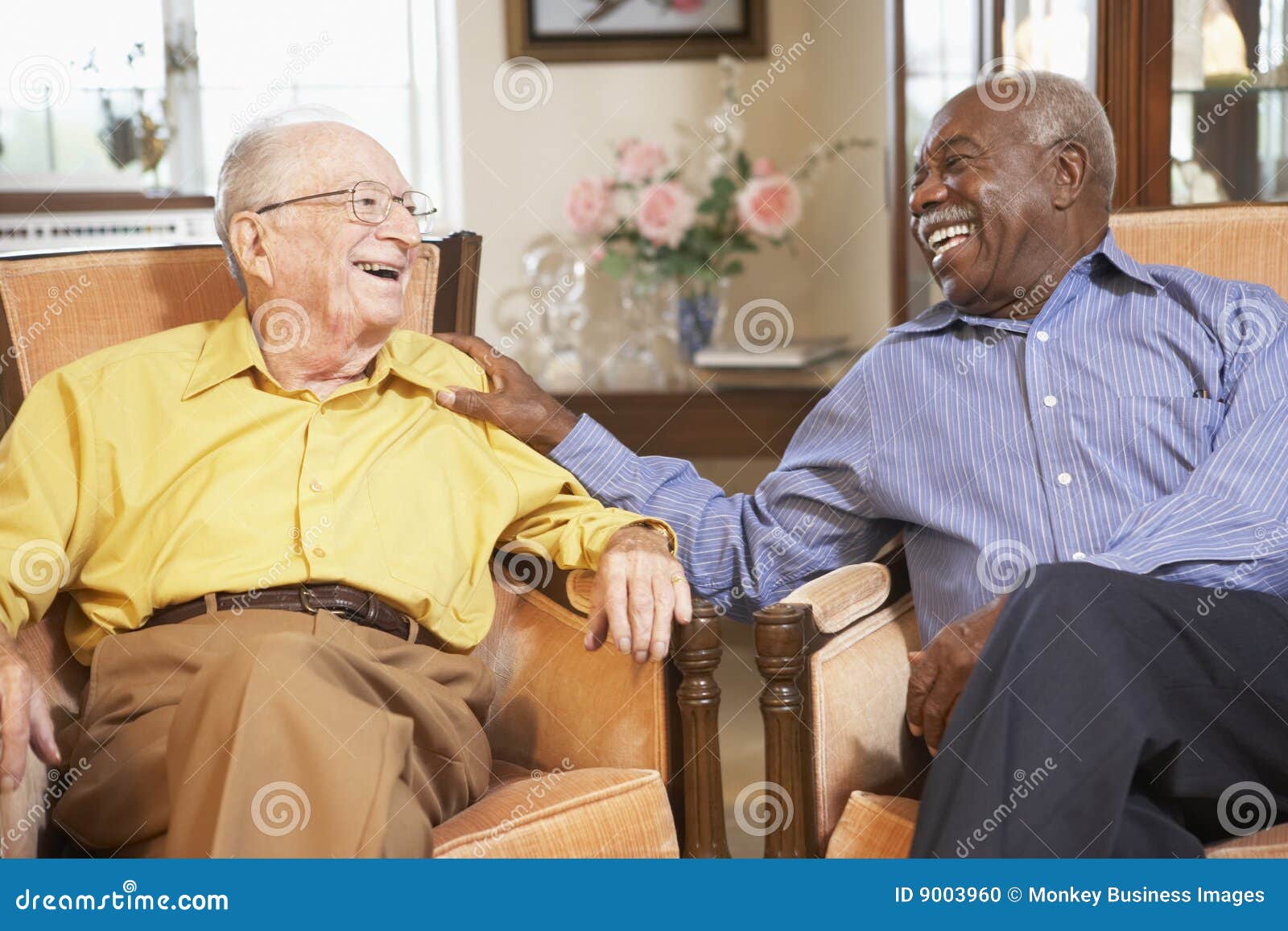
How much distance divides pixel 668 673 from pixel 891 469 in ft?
1.47

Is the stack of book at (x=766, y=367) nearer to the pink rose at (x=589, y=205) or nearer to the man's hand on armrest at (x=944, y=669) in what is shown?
the pink rose at (x=589, y=205)

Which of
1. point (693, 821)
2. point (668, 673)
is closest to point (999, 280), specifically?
point (668, 673)

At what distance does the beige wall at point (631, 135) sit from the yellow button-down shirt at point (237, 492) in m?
2.01

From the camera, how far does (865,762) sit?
157 cm

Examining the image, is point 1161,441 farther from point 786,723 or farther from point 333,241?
point 333,241

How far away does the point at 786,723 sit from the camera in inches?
59.1

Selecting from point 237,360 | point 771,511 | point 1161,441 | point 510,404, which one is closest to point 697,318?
point 771,511

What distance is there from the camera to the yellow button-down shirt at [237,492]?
59.7 inches

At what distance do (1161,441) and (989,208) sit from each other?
377 millimetres

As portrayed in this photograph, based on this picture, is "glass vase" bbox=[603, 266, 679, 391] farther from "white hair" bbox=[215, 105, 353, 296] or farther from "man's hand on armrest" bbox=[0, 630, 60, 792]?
"man's hand on armrest" bbox=[0, 630, 60, 792]

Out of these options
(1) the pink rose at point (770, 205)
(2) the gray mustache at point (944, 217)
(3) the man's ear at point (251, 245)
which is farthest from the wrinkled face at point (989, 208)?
(1) the pink rose at point (770, 205)

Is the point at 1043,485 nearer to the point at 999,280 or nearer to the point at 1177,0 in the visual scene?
the point at 999,280

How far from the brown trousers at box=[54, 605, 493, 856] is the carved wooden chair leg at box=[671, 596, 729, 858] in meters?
0.24

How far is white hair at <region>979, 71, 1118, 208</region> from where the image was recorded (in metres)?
1.80
